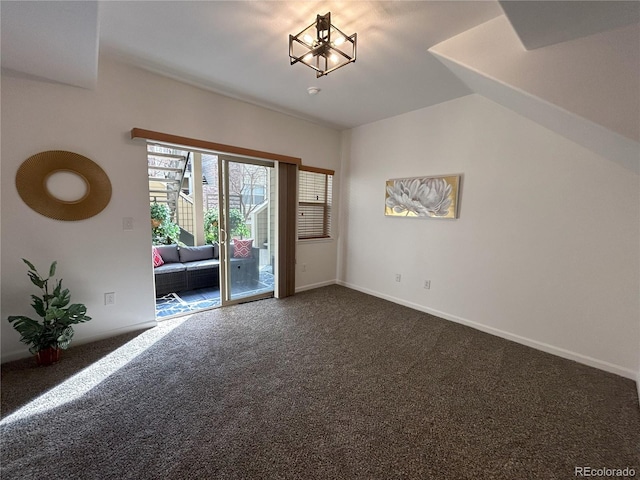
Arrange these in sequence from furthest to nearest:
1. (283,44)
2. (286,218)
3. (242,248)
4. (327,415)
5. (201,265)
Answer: (201,265), (286,218), (242,248), (283,44), (327,415)

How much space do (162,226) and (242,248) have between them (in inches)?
107

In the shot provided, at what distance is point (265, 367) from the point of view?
7.30 feet

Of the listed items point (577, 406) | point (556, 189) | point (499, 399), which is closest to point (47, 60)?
point (499, 399)

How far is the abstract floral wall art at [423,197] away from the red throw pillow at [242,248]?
2092mm

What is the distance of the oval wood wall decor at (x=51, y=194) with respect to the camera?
220 centimetres

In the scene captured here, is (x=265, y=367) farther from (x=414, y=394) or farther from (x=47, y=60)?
(x=47, y=60)

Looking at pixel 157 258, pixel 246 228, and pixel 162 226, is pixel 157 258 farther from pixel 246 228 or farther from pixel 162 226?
pixel 246 228

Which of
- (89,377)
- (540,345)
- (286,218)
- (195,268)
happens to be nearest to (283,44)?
(286,218)

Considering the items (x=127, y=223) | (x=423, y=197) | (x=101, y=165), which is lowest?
(x=127, y=223)

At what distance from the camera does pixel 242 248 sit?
3746 mm

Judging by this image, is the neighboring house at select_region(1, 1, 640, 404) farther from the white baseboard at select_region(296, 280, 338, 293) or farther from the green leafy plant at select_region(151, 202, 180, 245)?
the green leafy plant at select_region(151, 202, 180, 245)

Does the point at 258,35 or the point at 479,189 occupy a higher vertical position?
the point at 258,35

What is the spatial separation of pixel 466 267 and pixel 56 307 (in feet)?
13.3

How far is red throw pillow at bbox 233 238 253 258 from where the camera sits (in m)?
3.66
